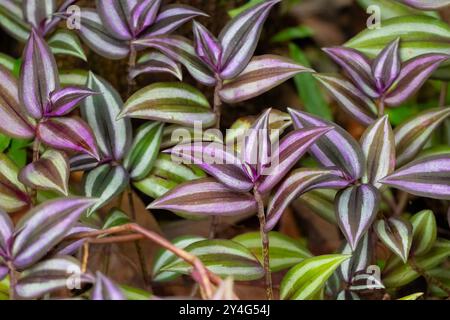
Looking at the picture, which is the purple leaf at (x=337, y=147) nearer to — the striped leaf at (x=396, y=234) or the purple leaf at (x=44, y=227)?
the striped leaf at (x=396, y=234)

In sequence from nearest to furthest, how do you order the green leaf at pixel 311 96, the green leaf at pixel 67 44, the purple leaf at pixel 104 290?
the purple leaf at pixel 104 290 < the green leaf at pixel 67 44 < the green leaf at pixel 311 96

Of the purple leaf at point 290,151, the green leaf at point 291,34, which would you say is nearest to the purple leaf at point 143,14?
the purple leaf at point 290,151

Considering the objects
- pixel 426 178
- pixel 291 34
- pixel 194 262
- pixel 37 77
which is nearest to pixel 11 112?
pixel 37 77

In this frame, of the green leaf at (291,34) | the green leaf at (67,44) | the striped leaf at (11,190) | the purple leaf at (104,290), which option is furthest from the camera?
the green leaf at (291,34)

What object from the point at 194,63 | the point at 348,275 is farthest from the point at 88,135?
the point at 348,275

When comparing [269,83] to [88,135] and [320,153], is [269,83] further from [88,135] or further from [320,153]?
[88,135]
